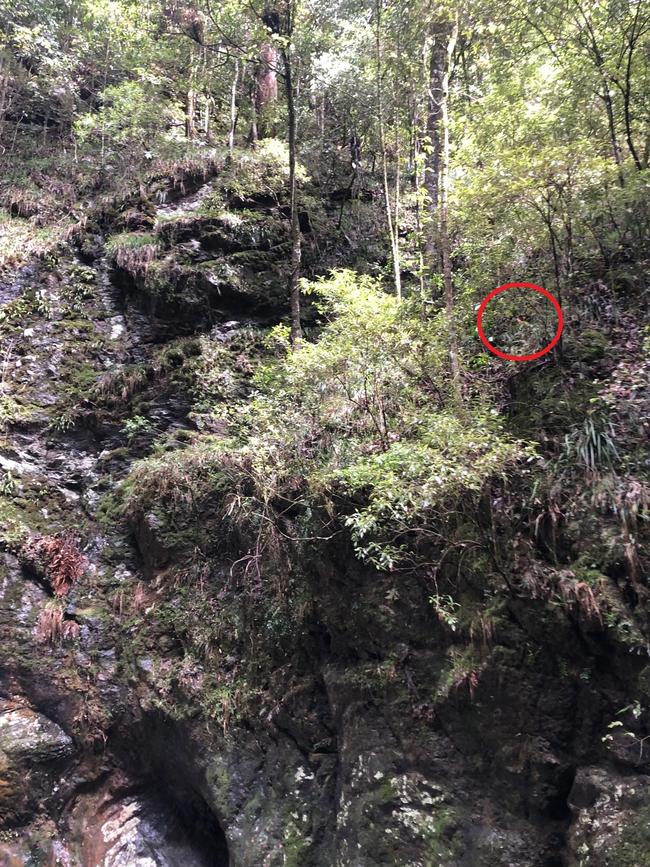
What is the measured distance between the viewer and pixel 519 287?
6.37 meters

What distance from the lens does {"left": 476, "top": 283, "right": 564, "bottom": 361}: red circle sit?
225 inches

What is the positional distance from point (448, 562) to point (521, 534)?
0.69 meters

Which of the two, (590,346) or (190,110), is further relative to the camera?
(190,110)

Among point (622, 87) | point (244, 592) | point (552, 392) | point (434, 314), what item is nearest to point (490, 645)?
point (552, 392)

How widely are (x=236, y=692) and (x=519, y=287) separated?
576cm

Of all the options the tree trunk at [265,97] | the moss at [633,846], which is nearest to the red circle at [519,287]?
the moss at [633,846]

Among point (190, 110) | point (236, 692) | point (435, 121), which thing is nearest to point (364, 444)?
point (236, 692)

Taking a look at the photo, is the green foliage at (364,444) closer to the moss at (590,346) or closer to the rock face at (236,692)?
the rock face at (236,692)

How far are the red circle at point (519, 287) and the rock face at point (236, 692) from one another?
2719mm

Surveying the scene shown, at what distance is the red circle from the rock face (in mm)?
2719

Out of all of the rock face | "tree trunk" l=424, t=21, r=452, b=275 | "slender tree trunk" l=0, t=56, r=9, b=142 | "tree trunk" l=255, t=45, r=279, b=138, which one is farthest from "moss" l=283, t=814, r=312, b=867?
"slender tree trunk" l=0, t=56, r=9, b=142

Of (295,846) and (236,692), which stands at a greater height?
(236,692)

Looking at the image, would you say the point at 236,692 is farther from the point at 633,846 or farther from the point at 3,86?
the point at 3,86

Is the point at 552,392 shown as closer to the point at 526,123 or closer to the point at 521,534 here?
the point at 521,534
